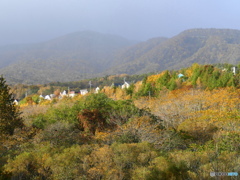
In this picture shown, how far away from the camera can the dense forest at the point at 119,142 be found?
26.8 ft

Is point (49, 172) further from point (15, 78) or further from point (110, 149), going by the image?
point (15, 78)

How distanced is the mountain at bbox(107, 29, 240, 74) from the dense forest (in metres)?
86.3

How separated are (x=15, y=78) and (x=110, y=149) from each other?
94154 mm

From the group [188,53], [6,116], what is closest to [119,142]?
[6,116]

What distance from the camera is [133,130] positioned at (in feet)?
42.5

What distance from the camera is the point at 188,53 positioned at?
13762 cm

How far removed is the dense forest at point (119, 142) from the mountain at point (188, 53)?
8628 cm

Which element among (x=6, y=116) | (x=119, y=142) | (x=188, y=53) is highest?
(x=188, y=53)

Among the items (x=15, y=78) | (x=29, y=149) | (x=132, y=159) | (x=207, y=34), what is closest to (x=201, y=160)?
(x=132, y=159)

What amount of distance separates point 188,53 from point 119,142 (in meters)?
132

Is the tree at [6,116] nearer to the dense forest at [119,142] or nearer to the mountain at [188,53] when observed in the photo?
the dense forest at [119,142]

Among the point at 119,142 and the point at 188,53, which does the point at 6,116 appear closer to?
the point at 119,142

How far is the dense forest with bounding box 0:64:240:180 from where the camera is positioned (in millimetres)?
8156

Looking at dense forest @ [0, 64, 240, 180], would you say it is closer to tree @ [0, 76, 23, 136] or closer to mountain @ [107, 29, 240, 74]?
tree @ [0, 76, 23, 136]
